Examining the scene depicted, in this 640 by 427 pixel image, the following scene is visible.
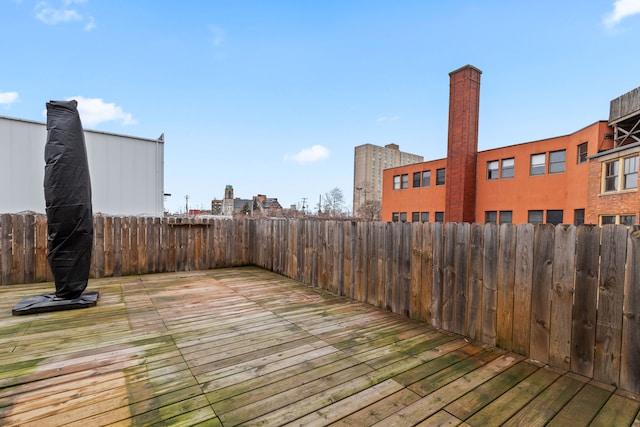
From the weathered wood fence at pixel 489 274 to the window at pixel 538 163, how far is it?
16.4m

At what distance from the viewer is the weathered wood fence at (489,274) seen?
2090 millimetres

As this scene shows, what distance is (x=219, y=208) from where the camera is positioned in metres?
65.7

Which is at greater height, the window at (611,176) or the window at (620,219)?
the window at (611,176)

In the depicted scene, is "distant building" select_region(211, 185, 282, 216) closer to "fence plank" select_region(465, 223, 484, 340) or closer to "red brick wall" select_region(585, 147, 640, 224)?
"red brick wall" select_region(585, 147, 640, 224)

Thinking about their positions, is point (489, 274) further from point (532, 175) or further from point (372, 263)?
point (532, 175)

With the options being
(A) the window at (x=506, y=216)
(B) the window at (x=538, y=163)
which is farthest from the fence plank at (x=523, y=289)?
(B) the window at (x=538, y=163)

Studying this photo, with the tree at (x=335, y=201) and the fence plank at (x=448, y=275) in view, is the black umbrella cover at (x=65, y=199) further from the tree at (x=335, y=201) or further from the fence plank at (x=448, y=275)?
the tree at (x=335, y=201)

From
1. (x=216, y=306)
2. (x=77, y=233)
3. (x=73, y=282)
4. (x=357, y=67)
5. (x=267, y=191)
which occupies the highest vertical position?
(x=357, y=67)

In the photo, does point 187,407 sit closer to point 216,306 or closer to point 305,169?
point 216,306

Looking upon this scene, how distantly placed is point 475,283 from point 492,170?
17.5 meters

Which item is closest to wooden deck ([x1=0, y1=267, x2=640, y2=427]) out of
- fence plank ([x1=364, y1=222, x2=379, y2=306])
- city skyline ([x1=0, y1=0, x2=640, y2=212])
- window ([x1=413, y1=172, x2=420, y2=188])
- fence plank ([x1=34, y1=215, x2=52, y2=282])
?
fence plank ([x1=364, y1=222, x2=379, y2=306])

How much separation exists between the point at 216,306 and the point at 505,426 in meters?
3.53

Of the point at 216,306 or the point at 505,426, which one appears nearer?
the point at 505,426

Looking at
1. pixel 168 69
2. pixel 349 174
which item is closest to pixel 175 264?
pixel 168 69
